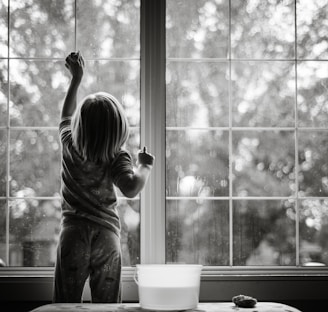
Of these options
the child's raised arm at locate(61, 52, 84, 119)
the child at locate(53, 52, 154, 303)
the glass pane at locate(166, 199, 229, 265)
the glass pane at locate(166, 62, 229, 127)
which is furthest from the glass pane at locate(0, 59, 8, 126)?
the glass pane at locate(166, 199, 229, 265)

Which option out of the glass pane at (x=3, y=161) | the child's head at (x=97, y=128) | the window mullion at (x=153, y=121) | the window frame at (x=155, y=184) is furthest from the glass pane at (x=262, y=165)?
the glass pane at (x=3, y=161)

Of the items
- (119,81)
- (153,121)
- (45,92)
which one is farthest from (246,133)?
(45,92)

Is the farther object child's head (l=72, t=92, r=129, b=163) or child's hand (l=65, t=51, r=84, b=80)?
child's hand (l=65, t=51, r=84, b=80)

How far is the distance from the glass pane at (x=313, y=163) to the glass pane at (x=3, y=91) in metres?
1.42

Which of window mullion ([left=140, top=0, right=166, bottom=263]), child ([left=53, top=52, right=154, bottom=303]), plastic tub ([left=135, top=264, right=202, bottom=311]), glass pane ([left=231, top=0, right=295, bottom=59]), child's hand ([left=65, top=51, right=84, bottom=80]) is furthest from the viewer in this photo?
glass pane ([left=231, top=0, right=295, bottom=59])

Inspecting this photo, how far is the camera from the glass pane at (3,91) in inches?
106

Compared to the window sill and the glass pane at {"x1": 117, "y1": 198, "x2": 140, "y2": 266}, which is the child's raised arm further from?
the window sill

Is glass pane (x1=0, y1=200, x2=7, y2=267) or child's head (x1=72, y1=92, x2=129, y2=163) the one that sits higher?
child's head (x1=72, y1=92, x2=129, y2=163)

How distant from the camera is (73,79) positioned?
2539mm

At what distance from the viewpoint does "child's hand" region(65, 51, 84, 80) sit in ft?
8.35

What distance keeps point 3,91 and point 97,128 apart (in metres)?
0.67

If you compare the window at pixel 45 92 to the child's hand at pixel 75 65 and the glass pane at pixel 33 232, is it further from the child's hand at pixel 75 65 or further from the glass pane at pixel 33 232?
the child's hand at pixel 75 65

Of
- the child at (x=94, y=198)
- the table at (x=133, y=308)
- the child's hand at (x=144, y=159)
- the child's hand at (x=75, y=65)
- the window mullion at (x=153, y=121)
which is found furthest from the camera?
the window mullion at (x=153, y=121)

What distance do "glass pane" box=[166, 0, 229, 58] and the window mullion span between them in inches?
2.3
